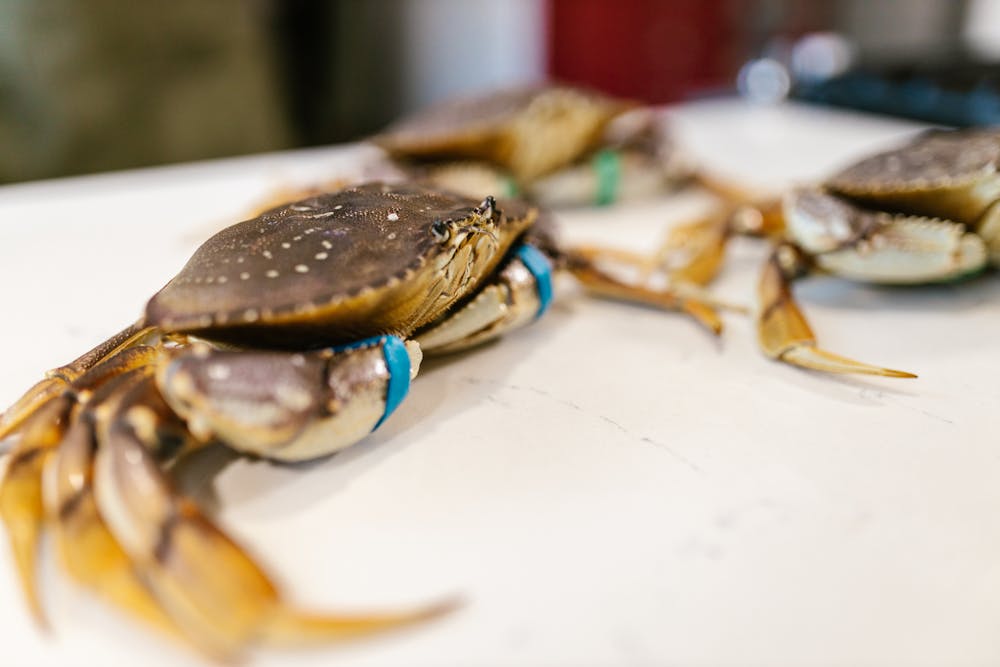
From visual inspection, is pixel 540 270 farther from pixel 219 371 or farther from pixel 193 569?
pixel 193 569

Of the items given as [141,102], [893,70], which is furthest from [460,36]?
[893,70]

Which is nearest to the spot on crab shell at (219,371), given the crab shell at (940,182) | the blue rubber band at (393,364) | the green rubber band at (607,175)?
the blue rubber band at (393,364)

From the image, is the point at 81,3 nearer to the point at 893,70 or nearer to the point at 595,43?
the point at 595,43

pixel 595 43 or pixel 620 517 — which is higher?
pixel 595 43

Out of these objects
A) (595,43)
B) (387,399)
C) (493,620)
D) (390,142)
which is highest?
(595,43)

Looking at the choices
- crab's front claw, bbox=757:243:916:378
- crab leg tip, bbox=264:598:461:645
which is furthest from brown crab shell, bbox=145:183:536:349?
crab's front claw, bbox=757:243:916:378

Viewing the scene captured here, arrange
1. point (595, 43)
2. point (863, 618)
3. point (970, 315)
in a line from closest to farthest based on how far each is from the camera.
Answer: point (863, 618), point (970, 315), point (595, 43)

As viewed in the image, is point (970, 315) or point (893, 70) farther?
point (893, 70)

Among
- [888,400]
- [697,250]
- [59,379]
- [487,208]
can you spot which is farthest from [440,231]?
[697,250]
